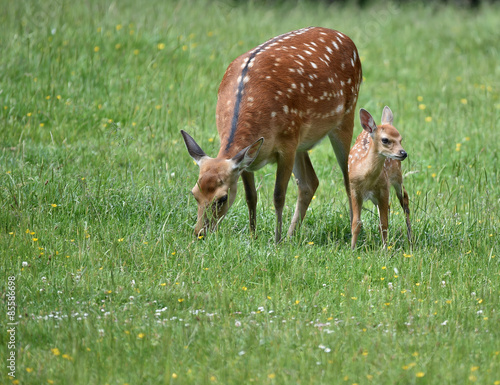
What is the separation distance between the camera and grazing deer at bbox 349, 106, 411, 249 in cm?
629

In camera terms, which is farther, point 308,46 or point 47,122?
point 47,122

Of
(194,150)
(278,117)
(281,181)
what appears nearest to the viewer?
(194,150)

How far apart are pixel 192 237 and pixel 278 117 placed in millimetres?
1238

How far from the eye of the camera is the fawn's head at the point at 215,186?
5750 millimetres

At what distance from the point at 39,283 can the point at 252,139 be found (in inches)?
80.5

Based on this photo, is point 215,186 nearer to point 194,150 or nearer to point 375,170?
point 194,150

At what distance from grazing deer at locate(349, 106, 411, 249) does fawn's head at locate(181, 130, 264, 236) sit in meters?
1.07

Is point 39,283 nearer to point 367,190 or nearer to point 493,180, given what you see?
point 367,190

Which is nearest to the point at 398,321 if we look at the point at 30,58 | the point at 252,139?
the point at 252,139

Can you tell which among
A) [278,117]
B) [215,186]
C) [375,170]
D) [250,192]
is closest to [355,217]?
[375,170]

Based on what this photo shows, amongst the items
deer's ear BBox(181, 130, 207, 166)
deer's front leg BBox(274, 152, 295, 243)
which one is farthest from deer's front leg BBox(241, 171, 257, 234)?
deer's ear BBox(181, 130, 207, 166)

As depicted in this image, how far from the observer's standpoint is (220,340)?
4250 millimetres

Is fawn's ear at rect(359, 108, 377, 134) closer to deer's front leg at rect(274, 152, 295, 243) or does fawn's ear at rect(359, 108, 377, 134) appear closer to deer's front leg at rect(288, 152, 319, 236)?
deer's front leg at rect(274, 152, 295, 243)

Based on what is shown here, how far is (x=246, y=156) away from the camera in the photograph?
5820mm
